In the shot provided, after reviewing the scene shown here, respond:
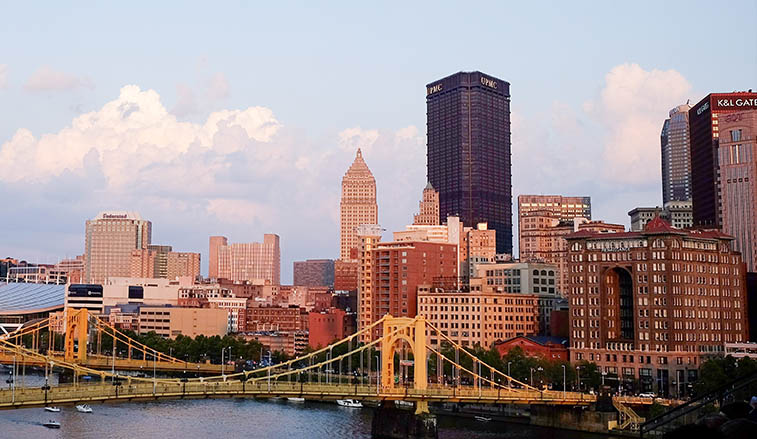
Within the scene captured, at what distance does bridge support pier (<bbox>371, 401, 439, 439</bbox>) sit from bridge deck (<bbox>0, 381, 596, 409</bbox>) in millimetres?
1742

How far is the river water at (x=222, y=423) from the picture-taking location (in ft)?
284

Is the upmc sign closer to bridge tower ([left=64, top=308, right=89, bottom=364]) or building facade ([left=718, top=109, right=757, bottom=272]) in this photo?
building facade ([left=718, top=109, right=757, bottom=272])

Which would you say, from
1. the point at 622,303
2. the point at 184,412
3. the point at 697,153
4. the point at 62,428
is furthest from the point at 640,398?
the point at 697,153

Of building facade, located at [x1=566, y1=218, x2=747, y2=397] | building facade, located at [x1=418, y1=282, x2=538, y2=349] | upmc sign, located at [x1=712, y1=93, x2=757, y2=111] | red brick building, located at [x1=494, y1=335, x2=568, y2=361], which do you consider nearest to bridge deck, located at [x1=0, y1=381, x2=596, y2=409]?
building facade, located at [x1=566, y1=218, x2=747, y2=397]

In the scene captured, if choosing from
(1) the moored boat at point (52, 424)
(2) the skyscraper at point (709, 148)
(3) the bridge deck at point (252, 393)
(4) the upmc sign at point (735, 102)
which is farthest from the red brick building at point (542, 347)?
(4) the upmc sign at point (735, 102)

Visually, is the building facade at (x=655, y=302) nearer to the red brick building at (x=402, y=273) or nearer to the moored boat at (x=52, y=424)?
the red brick building at (x=402, y=273)

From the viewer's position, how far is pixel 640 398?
96.2 m

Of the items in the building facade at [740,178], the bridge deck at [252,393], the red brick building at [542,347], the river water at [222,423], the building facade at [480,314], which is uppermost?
the building facade at [740,178]

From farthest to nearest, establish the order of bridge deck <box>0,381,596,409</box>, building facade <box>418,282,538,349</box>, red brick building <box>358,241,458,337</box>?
red brick building <box>358,241,458,337</box> < building facade <box>418,282,538,349</box> < bridge deck <box>0,381,596,409</box>

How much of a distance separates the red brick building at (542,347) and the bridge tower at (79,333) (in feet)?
196

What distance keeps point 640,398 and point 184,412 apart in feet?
161

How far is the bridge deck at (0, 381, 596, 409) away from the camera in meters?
67.7

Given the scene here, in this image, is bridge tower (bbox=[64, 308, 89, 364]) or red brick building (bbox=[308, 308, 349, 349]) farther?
red brick building (bbox=[308, 308, 349, 349])

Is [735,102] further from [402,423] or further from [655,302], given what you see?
[402,423]
